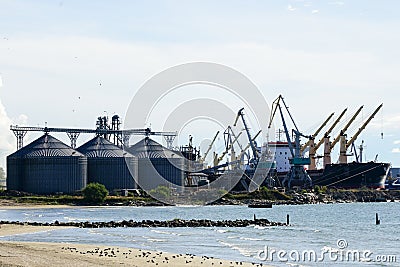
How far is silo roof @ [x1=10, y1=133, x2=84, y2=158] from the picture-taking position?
6093 inches

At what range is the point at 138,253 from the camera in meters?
48.5

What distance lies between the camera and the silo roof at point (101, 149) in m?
160

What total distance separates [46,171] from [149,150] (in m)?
26.7

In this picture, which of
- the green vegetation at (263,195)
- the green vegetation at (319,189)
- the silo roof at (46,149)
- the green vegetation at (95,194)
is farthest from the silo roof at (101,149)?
the green vegetation at (319,189)

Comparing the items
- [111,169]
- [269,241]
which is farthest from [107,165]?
[269,241]

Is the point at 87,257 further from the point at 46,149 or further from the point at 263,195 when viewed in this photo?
the point at 263,195

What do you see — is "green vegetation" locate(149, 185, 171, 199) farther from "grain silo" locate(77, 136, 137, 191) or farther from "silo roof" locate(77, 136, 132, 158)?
"silo roof" locate(77, 136, 132, 158)

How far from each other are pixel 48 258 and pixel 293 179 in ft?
522

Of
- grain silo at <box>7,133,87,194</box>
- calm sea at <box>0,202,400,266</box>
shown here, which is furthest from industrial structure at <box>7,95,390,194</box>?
calm sea at <box>0,202,400,266</box>

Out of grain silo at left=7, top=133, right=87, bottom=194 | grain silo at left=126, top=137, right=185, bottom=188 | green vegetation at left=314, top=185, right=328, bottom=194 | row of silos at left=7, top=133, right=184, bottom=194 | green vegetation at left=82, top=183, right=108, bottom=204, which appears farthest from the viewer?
green vegetation at left=314, top=185, right=328, bottom=194

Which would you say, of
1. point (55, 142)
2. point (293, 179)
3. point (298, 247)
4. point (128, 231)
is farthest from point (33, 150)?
point (298, 247)

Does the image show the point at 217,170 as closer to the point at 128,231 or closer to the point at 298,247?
the point at 128,231

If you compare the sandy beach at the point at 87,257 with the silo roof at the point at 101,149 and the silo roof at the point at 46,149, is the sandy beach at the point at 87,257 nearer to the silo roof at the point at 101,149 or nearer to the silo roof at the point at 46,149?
the silo roof at the point at 46,149

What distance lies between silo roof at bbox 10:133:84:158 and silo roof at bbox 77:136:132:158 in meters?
3.49
